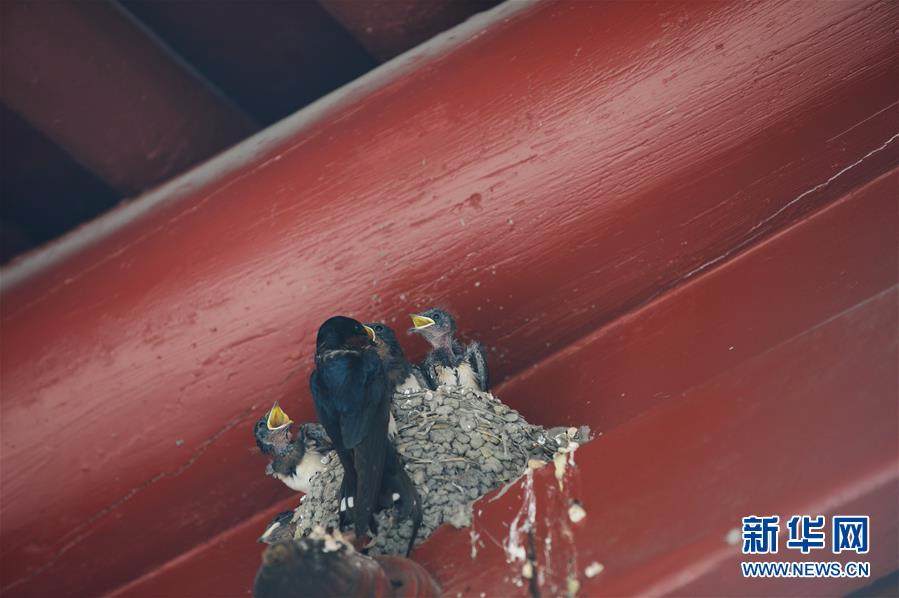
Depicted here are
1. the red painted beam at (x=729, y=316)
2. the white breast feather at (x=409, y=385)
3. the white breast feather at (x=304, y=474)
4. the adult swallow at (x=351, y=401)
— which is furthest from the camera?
the white breast feather at (x=409, y=385)

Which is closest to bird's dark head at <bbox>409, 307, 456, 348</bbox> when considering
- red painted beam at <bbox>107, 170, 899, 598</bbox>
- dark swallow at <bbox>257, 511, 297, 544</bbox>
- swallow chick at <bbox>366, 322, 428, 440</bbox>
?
swallow chick at <bbox>366, 322, 428, 440</bbox>

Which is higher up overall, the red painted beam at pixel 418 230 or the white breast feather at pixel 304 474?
the red painted beam at pixel 418 230

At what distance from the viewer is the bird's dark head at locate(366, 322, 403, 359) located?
10.5 feet

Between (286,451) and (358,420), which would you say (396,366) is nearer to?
(286,451)

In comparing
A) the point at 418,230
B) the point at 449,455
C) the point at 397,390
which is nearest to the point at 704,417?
the point at 449,455

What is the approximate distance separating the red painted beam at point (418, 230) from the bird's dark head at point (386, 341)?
23cm

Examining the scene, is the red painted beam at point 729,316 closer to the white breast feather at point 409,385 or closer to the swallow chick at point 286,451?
the white breast feather at point 409,385

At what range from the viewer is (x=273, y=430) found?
3076mm

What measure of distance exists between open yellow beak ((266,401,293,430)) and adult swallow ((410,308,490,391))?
443 millimetres

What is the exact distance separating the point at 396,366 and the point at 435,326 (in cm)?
40

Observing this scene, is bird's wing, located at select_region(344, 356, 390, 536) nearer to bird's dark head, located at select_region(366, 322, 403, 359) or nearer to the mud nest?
the mud nest

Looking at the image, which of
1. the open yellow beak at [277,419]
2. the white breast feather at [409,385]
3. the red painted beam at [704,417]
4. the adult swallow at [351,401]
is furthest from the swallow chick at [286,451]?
the white breast feather at [409,385]

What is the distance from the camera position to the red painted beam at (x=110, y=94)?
304 cm

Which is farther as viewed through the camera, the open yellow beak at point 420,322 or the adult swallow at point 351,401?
the open yellow beak at point 420,322
